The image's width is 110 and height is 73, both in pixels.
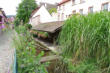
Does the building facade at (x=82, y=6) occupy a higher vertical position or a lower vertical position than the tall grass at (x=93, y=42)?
higher

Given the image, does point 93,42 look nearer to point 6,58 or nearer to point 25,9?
point 6,58

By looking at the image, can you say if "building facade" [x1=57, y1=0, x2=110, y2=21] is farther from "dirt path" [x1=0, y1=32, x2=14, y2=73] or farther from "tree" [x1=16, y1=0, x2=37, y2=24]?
"tree" [x1=16, y1=0, x2=37, y2=24]

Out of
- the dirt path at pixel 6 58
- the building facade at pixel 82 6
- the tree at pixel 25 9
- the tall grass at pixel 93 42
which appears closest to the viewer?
the tall grass at pixel 93 42

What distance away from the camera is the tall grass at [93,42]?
8.12ft

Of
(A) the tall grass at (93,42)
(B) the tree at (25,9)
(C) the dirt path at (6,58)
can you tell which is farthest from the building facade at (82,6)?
(B) the tree at (25,9)

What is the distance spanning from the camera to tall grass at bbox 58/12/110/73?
2476 mm

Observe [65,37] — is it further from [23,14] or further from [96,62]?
[23,14]

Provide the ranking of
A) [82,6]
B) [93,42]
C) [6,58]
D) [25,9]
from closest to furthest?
[93,42]
[6,58]
[82,6]
[25,9]

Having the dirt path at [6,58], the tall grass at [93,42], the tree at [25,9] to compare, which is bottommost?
the dirt path at [6,58]

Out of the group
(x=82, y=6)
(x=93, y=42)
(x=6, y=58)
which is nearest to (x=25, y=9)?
(x=82, y=6)

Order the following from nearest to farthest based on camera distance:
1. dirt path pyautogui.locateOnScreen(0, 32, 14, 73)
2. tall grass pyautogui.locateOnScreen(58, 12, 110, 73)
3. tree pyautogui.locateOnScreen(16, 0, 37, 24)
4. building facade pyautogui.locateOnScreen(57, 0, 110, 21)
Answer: tall grass pyautogui.locateOnScreen(58, 12, 110, 73)
dirt path pyautogui.locateOnScreen(0, 32, 14, 73)
building facade pyautogui.locateOnScreen(57, 0, 110, 21)
tree pyautogui.locateOnScreen(16, 0, 37, 24)

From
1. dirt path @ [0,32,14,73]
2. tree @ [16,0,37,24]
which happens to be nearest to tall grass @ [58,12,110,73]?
dirt path @ [0,32,14,73]

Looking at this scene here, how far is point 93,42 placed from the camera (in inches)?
106

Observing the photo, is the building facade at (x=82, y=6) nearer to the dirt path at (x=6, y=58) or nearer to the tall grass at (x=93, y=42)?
the dirt path at (x=6, y=58)
